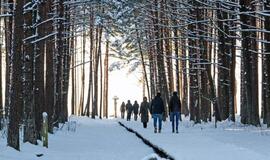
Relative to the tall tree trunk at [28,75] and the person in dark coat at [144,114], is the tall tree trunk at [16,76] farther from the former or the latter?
the person in dark coat at [144,114]

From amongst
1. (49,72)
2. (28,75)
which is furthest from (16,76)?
(49,72)

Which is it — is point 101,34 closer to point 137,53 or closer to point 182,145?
point 137,53

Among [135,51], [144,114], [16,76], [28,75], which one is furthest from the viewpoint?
[135,51]

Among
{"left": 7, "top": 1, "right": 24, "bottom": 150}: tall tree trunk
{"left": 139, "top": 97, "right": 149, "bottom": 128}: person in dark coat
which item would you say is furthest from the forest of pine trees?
{"left": 139, "top": 97, "right": 149, "bottom": 128}: person in dark coat

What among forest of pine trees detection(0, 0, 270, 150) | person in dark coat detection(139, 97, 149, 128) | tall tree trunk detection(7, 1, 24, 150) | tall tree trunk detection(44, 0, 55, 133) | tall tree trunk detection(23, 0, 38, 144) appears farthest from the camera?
person in dark coat detection(139, 97, 149, 128)

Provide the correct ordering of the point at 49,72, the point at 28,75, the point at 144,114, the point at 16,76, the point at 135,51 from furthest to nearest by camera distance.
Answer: the point at 135,51, the point at 144,114, the point at 49,72, the point at 28,75, the point at 16,76

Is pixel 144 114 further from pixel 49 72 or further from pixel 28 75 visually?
pixel 28 75

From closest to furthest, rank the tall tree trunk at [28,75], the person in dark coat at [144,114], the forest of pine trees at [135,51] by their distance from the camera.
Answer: the forest of pine trees at [135,51] < the tall tree trunk at [28,75] < the person in dark coat at [144,114]

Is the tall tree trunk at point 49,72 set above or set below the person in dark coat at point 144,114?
above

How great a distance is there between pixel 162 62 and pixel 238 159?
2565 cm

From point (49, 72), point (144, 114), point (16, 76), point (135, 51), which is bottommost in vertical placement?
point (144, 114)

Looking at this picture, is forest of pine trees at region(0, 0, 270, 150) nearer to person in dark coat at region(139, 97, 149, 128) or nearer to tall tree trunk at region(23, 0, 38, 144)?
tall tree trunk at region(23, 0, 38, 144)

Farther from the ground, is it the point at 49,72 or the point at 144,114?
the point at 49,72

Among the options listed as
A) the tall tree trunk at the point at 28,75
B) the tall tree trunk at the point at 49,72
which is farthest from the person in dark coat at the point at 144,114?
the tall tree trunk at the point at 28,75
